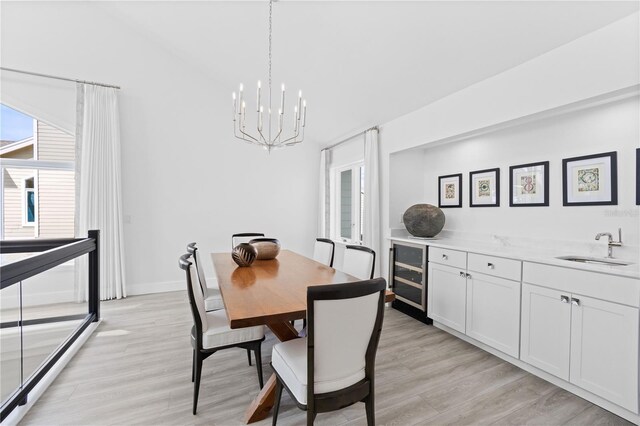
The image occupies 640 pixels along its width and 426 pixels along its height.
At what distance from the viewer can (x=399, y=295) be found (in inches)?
146

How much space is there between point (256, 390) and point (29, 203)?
14.3 feet

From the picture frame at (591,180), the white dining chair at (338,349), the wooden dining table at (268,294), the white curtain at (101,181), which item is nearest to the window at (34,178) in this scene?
the white curtain at (101,181)

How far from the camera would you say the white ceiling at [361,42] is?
2.16 metres

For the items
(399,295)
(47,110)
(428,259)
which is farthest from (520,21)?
(47,110)

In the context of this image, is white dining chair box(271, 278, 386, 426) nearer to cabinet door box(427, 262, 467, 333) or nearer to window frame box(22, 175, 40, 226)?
cabinet door box(427, 262, 467, 333)

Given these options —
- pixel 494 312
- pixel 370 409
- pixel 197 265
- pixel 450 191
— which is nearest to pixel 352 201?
pixel 450 191

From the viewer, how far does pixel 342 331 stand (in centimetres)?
139

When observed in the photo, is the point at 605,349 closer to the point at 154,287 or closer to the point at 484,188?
the point at 484,188

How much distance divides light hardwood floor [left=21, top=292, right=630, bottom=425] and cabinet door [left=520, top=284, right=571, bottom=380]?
0.18 m

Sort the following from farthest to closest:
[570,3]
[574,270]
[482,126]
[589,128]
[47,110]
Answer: [47,110], [482,126], [589,128], [574,270], [570,3]

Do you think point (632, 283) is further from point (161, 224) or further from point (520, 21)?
point (161, 224)

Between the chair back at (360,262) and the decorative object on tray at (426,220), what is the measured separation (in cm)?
109

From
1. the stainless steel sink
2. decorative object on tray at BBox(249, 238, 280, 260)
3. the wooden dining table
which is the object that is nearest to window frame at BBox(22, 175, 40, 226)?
the wooden dining table

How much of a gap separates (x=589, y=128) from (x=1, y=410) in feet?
14.9
